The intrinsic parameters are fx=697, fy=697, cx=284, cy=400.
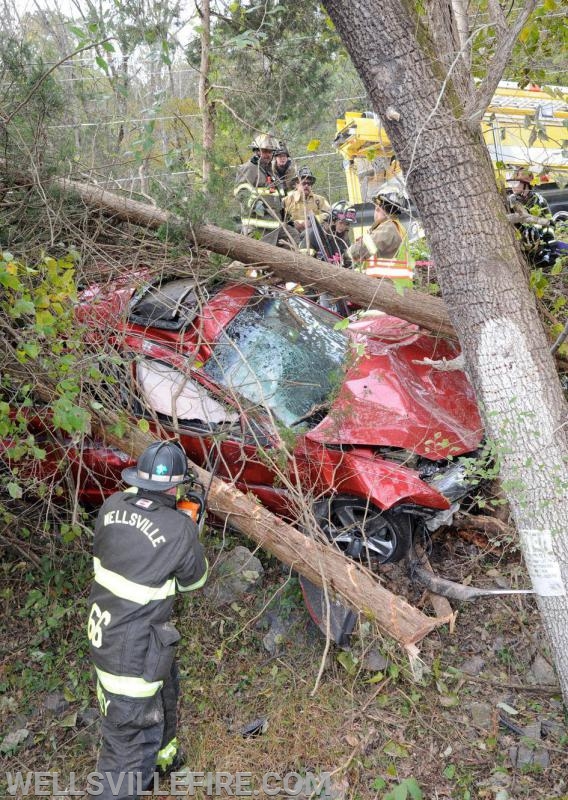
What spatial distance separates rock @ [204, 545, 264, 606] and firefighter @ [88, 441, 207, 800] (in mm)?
1107

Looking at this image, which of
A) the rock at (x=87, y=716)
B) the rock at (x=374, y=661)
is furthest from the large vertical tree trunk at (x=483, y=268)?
the rock at (x=87, y=716)

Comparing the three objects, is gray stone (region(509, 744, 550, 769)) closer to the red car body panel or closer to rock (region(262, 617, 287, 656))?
the red car body panel

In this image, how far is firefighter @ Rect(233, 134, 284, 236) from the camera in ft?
18.4

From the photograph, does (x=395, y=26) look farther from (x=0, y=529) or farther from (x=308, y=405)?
(x=0, y=529)

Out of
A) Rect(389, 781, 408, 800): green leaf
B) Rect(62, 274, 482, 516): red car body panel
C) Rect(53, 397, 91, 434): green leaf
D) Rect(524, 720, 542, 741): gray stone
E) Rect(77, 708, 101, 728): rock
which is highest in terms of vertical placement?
Rect(53, 397, 91, 434): green leaf

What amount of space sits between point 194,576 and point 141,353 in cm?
177

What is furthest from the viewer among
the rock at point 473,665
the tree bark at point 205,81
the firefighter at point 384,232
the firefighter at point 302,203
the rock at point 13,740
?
the firefighter at point 302,203

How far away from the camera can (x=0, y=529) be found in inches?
187

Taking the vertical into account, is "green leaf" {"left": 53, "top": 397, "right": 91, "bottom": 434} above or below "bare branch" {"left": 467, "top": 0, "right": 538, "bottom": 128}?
below

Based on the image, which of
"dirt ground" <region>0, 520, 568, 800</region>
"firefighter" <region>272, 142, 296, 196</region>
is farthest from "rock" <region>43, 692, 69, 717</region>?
"firefighter" <region>272, 142, 296, 196</region>

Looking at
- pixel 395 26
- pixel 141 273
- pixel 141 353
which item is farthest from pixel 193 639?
pixel 395 26

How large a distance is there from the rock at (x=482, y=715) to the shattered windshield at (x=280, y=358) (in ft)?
6.45

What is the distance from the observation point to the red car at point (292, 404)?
430cm

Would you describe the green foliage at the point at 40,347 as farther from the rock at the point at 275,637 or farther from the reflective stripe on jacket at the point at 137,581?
the rock at the point at 275,637
